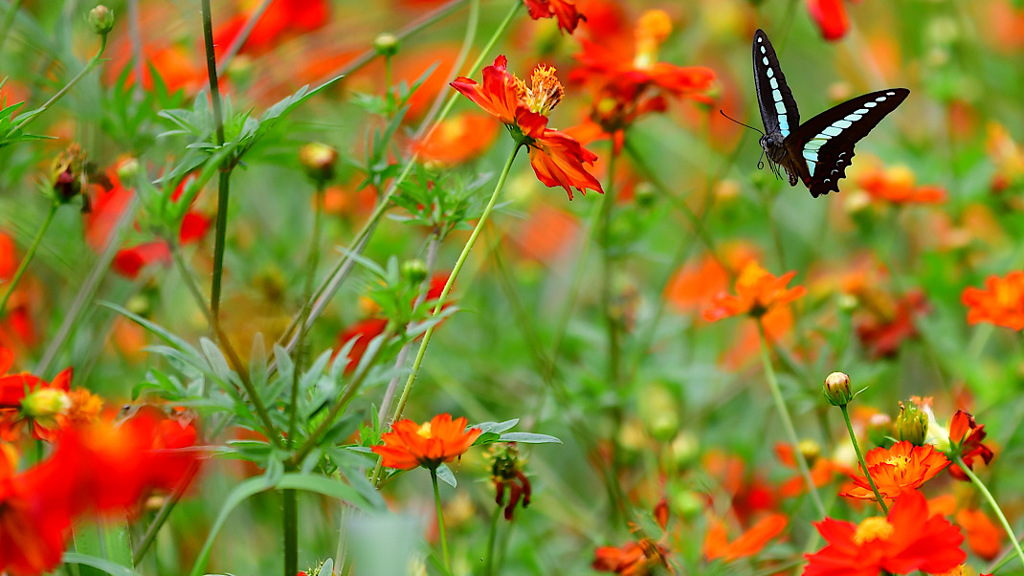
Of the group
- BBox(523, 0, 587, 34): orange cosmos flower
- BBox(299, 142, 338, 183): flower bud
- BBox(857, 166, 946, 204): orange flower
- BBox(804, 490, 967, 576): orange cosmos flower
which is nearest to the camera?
BBox(804, 490, 967, 576): orange cosmos flower

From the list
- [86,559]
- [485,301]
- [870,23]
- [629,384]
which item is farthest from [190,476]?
[870,23]

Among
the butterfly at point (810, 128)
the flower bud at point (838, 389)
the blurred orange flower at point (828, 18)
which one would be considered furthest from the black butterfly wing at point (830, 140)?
the flower bud at point (838, 389)

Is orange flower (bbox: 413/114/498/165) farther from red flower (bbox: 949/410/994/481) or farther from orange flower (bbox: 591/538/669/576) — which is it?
red flower (bbox: 949/410/994/481)

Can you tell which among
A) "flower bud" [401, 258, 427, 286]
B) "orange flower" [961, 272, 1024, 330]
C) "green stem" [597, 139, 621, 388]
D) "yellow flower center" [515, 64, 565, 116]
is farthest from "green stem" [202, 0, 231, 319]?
"orange flower" [961, 272, 1024, 330]

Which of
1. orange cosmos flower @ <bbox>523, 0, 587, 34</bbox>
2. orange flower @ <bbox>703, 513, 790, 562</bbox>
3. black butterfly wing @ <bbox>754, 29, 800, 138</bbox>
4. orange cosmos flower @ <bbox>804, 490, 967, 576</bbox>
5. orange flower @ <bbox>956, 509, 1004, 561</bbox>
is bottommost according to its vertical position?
orange flower @ <bbox>956, 509, 1004, 561</bbox>

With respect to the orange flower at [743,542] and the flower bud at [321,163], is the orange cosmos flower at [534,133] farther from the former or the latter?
the orange flower at [743,542]

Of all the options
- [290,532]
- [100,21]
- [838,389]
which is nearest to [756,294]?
[838,389]

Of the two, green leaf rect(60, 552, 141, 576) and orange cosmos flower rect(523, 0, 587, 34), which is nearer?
green leaf rect(60, 552, 141, 576)

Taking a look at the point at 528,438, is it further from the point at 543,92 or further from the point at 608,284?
the point at 608,284
